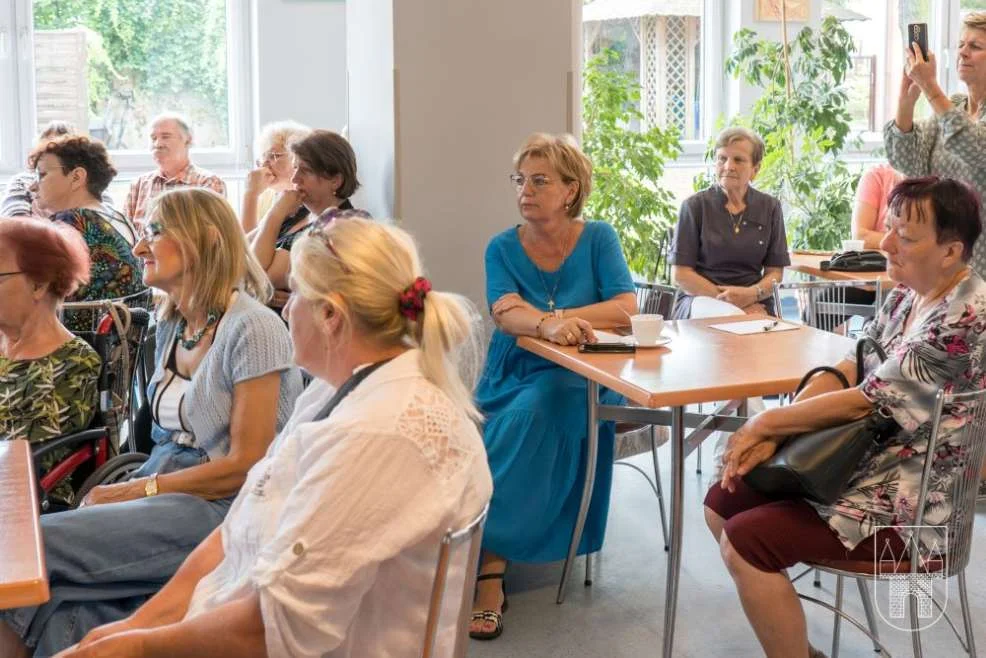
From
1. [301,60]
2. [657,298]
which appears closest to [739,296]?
[657,298]

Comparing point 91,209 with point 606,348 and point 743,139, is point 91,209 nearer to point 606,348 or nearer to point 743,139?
point 606,348

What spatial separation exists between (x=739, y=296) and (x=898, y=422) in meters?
2.26

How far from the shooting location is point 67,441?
2816 mm

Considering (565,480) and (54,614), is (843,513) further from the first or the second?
(54,614)

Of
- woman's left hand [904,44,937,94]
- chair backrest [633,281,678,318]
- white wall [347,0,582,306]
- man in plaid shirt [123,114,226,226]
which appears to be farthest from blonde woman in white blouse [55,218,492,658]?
man in plaid shirt [123,114,226,226]

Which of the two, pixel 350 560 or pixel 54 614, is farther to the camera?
pixel 54 614

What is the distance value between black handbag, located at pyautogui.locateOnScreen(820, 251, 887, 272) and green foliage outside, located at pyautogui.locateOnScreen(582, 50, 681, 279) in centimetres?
152

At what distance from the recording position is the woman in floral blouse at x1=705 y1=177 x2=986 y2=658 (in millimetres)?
2428

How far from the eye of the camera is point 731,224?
4.88 m

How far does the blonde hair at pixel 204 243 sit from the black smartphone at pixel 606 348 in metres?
0.90

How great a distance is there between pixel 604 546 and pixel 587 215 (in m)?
2.92

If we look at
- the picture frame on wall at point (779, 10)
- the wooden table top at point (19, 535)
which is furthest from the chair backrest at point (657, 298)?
the picture frame on wall at point (779, 10)

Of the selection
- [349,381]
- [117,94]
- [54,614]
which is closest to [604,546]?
[54,614]

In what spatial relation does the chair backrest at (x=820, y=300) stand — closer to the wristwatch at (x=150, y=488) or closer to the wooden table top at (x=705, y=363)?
the wooden table top at (x=705, y=363)
